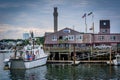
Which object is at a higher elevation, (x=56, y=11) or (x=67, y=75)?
(x=56, y=11)

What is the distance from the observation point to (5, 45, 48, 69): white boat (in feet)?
215

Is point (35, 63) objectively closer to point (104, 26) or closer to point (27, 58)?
point (27, 58)

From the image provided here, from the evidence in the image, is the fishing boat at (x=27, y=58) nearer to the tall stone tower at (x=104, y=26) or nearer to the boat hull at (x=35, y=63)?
the boat hull at (x=35, y=63)

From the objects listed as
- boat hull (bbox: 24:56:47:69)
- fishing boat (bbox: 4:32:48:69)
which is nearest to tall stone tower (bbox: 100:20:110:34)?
fishing boat (bbox: 4:32:48:69)

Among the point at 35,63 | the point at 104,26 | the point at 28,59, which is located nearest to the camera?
the point at 28,59

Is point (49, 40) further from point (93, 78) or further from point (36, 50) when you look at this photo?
point (93, 78)

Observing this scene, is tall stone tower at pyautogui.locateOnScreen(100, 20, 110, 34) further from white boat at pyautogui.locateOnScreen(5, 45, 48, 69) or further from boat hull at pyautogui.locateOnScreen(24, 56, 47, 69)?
boat hull at pyautogui.locateOnScreen(24, 56, 47, 69)

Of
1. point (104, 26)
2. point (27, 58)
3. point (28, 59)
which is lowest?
point (28, 59)

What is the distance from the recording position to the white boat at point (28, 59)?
65500 mm

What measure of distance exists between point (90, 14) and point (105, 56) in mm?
21658

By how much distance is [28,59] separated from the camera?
67.9 meters

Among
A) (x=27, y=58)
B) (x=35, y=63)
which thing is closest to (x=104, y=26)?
(x=35, y=63)

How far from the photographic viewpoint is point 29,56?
2697 inches

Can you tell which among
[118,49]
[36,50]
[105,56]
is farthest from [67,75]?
[118,49]
